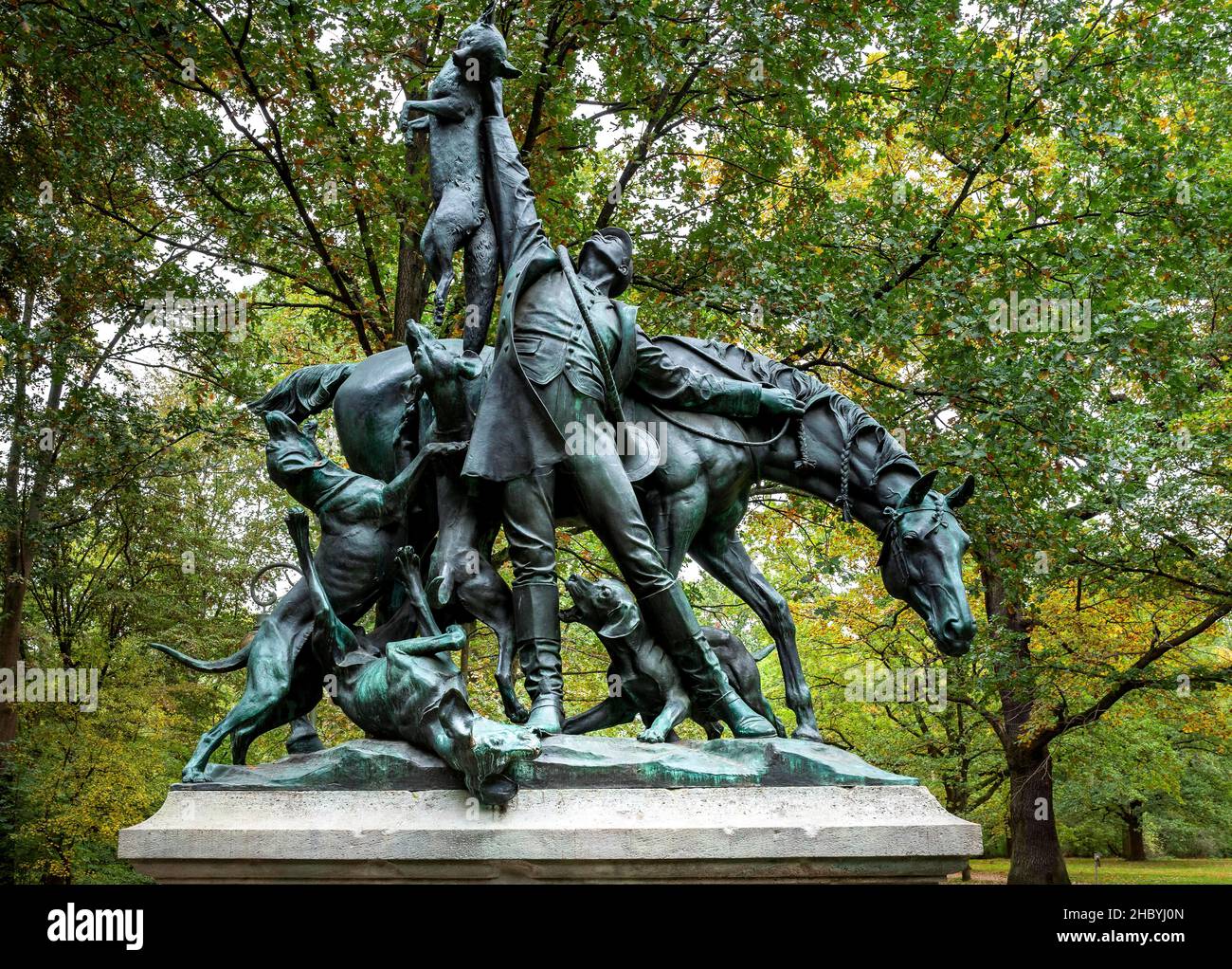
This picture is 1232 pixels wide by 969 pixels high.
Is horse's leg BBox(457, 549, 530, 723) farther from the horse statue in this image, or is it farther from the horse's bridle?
the horse's bridle

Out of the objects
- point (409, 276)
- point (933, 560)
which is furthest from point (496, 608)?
point (409, 276)

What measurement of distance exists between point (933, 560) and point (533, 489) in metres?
1.98

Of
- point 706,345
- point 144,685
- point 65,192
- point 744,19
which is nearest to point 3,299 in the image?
point 65,192

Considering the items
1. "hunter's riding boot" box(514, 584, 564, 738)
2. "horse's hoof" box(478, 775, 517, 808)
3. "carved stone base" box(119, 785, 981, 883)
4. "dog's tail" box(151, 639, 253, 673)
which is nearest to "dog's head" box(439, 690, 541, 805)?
"horse's hoof" box(478, 775, 517, 808)

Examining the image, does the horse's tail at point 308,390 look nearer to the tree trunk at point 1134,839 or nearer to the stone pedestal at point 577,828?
the stone pedestal at point 577,828

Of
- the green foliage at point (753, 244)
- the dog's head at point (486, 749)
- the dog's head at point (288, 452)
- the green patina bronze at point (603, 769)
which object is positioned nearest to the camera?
the dog's head at point (486, 749)


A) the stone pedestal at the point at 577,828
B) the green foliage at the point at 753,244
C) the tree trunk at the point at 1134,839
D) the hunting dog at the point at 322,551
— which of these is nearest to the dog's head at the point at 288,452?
the hunting dog at the point at 322,551

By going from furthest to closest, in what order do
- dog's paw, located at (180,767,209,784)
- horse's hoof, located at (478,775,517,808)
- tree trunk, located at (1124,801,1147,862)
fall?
tree trunk, located at (1124,801,1147,862) < dog's paw, located at (180,767,209,784) < horse's hoof, located at (478,775,517,808)

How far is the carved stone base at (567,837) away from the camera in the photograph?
188 inches

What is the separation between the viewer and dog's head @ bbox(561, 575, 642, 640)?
551 cm

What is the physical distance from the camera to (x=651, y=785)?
16.3 feet

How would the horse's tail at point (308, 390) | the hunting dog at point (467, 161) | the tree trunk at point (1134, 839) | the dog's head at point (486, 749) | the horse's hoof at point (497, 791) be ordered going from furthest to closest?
the tree trunk at point (1134, 839) → the horse's tail at point (308, 390) → the hunting dog at point (467, 161) → the horse's hoof at point (497, 791) → the dog's head at point (486, 749)

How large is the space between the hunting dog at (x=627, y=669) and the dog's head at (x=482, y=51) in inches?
105

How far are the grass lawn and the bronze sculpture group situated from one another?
526 inches
